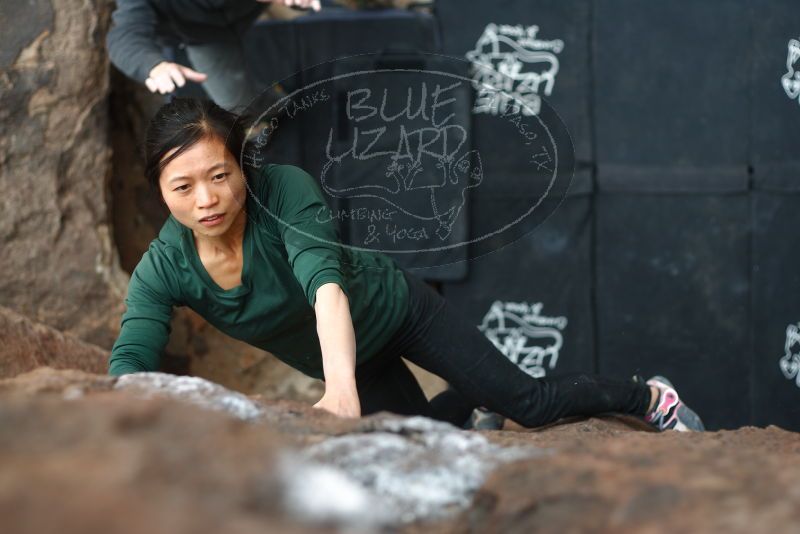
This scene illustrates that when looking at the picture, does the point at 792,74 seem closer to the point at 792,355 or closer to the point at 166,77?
the point at 792,355

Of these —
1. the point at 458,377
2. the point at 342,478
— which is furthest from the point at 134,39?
the point at 342,478

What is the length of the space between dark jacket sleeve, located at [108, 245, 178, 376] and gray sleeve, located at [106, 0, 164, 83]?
30.5 inches

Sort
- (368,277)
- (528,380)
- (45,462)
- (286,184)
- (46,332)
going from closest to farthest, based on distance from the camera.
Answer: (45,462) → (286,184) → (368,277) → (528,380) → (46,332)

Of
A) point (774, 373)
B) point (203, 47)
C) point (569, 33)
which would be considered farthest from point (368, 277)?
point (774, 373)

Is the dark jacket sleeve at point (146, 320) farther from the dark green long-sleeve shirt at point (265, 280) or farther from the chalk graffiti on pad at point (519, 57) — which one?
the chalk graffiti on pad at point (519, 57)

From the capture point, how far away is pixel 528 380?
2.09 m

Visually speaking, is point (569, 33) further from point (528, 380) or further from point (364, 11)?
point (528, 380)

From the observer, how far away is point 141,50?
2404 millimetres

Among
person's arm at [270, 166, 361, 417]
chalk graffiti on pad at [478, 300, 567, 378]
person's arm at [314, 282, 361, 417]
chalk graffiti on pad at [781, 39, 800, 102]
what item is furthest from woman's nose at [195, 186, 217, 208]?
chalk graffiti on pad at [781, 39, 800, 102]

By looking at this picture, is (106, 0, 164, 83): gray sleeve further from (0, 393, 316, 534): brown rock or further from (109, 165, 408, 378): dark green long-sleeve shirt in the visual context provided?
(0, 393, 316, 534): brown rock

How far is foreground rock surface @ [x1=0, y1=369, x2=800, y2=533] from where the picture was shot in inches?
27.7

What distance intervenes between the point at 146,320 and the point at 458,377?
667 millimetres

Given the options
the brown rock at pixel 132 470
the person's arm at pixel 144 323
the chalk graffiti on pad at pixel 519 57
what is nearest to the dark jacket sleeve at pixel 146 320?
the person's arm at pixel 144 323

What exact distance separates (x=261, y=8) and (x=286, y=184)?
4.35 feet
